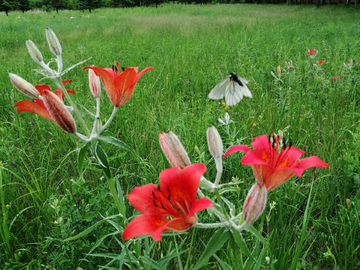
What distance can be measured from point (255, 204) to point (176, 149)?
23 cm

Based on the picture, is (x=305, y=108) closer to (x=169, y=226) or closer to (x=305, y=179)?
(x=305, y=179)

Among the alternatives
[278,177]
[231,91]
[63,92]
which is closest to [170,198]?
[278,177]

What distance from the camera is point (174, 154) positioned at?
665 mm

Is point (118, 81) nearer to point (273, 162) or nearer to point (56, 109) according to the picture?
point (56, 109)

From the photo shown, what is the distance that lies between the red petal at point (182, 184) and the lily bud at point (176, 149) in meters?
0.04

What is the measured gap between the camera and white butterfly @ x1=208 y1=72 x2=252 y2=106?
105 centimetres

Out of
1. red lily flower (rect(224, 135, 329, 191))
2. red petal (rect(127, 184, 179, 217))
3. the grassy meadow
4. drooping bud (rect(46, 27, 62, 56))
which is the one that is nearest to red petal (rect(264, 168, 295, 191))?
red lily flower (rect(224, 135, 329, 191))

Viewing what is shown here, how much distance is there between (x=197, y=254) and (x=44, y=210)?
2.73 feet

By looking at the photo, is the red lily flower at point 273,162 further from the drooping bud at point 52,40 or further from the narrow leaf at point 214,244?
the drooping bud at point 52,40

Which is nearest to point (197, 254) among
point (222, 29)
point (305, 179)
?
point (305, 179)

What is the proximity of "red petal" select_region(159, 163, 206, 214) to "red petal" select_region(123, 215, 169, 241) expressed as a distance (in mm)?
70

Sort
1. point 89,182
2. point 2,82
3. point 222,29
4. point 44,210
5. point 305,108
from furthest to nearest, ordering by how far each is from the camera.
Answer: point 222,29 → point 2,82 → point 305,108 → point 89,182 → point 44,210

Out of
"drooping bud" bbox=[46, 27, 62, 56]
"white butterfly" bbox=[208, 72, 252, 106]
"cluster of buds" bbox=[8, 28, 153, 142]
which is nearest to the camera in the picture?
"cluster of buds" bbox=[8, 28, 153, 142]

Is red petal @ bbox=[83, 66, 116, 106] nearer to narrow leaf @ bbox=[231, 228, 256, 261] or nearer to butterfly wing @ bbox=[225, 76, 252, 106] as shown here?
butterfly wing @ bbox=[225, 76, 252, 106]
